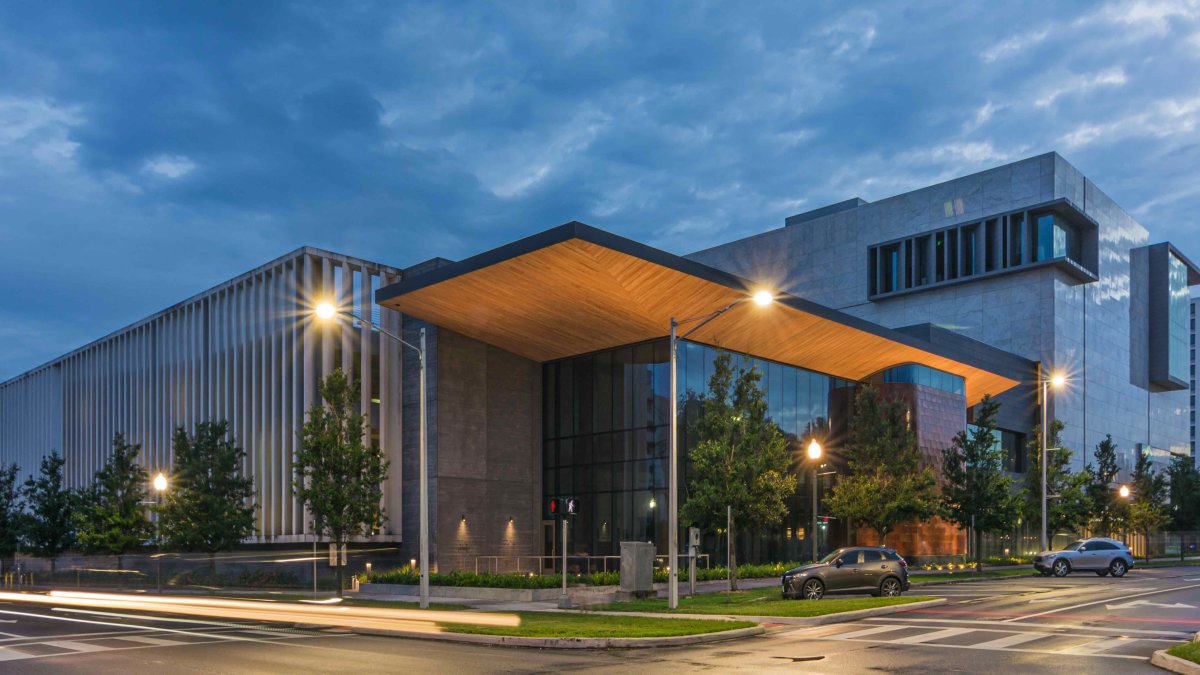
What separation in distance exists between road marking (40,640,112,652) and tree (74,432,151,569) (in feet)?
102

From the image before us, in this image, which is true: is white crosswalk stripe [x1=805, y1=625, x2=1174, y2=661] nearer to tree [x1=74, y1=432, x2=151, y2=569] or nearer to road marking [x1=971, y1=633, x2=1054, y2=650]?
road marking [x1=971, y1=633, x2=1054, y2=650]

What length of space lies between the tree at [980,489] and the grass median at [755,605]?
19761 mm

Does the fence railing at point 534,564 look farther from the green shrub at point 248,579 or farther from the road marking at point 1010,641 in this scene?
the road marking at point 1010,641

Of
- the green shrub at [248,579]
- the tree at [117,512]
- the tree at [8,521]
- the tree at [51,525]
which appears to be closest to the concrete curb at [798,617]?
the green shrub at [248,579]

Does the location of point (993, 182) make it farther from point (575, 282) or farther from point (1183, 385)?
point (575, 282)

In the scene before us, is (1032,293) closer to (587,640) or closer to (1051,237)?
(1051,237)

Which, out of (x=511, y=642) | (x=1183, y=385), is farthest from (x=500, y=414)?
(x=1183, y=385)

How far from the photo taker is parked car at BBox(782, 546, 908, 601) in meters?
28.5

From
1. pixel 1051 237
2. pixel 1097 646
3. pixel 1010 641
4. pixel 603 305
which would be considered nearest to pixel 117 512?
pixel 603 305

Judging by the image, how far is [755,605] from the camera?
25.7m

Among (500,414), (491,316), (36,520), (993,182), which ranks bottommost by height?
(36,520)

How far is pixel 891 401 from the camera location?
47031 mm

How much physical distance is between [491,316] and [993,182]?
165ft

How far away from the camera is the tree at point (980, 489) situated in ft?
151
